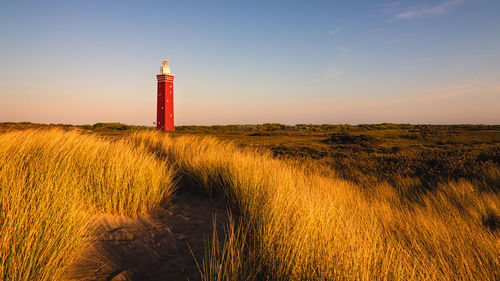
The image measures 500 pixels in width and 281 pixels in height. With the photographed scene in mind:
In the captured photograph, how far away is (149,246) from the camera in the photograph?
275 centimetres

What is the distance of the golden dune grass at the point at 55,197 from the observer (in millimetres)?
1695

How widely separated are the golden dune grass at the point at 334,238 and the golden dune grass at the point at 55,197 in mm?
1114

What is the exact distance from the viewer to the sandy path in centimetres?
221

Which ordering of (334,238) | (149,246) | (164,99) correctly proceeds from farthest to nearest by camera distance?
(164,99), (149,246), (334,238)

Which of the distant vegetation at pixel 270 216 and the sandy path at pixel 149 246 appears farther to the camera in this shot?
the sandy path at pixel 149 246

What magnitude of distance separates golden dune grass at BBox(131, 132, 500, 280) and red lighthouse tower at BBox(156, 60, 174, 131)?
24965mm

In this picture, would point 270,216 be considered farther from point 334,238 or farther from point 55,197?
point 55,197

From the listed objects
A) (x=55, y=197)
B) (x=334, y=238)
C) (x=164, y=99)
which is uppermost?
(x=164, y=99)

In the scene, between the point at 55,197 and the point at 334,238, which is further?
the point at 55,197

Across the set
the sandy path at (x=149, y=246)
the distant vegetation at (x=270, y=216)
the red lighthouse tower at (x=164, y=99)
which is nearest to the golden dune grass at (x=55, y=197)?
the distant vegetation at (x=270, y=216)

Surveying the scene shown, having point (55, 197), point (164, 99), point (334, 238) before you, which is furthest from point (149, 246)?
point (164, 99)

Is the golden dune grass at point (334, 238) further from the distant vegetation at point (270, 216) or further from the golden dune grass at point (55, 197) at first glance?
the golden dune grass at point (55, 197)

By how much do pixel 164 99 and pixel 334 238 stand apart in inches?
1151

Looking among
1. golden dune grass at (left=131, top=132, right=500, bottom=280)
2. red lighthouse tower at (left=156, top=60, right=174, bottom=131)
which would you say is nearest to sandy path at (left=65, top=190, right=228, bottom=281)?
golden dune grass at (left=131, top=132, right=500, bottom=280)
